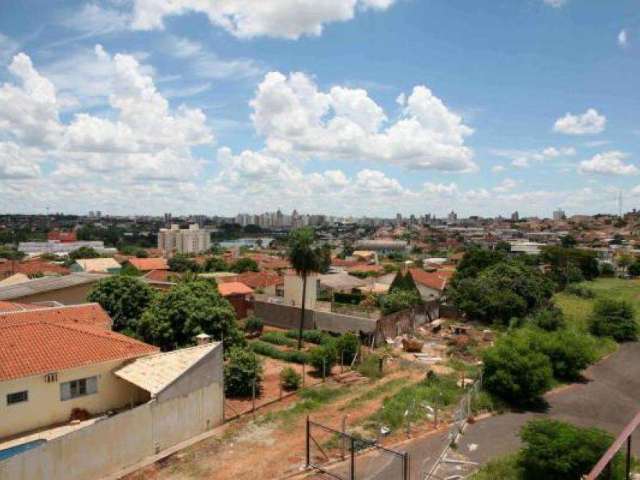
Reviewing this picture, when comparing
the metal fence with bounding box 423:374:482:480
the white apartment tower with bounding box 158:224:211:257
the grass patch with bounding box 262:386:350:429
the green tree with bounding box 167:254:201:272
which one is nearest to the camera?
the metal fence with bounding box 423:374:482:480

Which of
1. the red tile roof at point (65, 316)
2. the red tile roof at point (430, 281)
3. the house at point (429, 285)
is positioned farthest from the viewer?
the red tile roof at point (430, 281)

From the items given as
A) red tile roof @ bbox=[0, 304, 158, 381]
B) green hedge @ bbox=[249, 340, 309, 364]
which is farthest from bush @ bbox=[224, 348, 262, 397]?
green hedge @ bbox=[249, 340, 309, 364]

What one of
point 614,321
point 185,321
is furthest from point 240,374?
point 614,321

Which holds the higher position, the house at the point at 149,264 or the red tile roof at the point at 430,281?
the red tile roof at the point at 430,281

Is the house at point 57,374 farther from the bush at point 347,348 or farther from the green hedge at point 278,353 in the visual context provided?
the bush at point 347,348

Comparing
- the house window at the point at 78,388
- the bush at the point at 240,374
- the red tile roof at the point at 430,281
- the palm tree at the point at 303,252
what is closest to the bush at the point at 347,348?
the palm tree at the point at 303,252

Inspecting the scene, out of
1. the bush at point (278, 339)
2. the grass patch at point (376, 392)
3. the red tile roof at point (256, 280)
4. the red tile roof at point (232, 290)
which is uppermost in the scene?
the red tile roof at point (232, 290)

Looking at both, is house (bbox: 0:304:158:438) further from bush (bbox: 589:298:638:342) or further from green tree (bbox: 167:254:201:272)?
green tree (bbox: 167:254:201:272)
